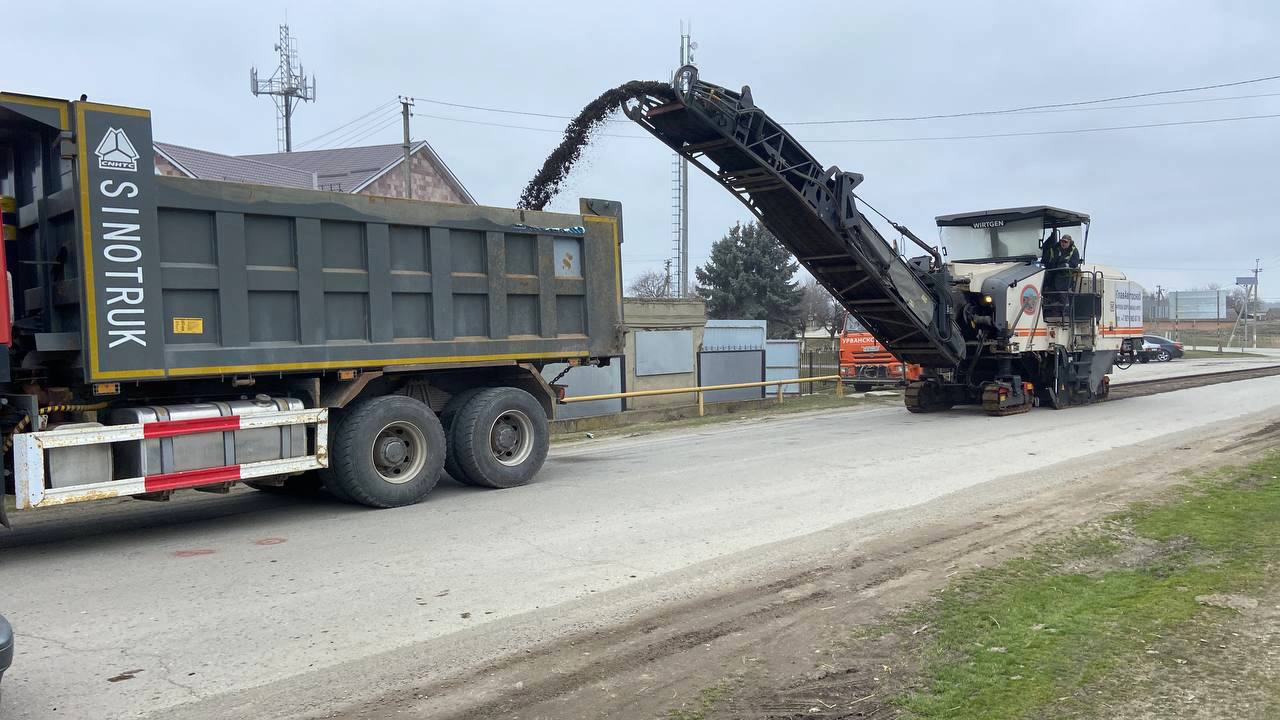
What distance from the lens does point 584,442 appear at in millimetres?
15648

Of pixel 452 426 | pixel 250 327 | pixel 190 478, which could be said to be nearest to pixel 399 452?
pixel 452 426

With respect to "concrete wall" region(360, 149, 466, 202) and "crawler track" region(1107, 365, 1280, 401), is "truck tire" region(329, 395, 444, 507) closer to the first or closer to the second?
"crawler track" region(1107, 365, 1280, 401)

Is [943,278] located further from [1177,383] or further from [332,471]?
[1177,383]

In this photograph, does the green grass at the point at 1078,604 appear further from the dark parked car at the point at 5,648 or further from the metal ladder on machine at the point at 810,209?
the metal ladder on machine at the point at 810,209

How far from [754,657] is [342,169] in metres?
38.9

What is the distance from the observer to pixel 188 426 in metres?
8.04

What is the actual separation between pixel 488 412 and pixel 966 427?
868 centimetres

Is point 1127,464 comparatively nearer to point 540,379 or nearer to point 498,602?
point 540,379

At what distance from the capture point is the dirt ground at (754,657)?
4.37 meters

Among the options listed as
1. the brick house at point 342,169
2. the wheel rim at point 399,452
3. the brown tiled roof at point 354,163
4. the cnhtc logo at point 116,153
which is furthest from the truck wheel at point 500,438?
the brown tiled roof at point 354,163

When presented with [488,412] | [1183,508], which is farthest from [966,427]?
[488,412]

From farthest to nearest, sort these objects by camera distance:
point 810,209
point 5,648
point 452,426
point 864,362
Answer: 1. point 864,362
2. point 810,209
3. point 452,426
4. point 5,648

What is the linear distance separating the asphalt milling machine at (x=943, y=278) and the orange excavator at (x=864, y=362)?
15.5ft

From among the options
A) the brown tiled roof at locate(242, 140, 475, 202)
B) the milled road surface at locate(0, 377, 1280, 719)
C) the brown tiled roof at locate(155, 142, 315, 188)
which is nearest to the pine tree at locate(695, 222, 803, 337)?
the brown tiled roof at locate(242, 140, 475, 202)
